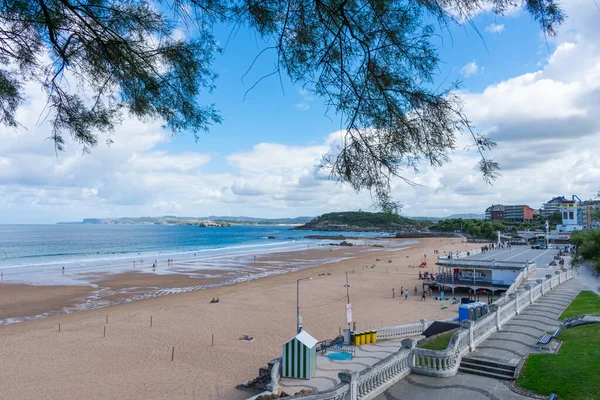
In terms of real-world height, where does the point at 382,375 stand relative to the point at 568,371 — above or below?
below

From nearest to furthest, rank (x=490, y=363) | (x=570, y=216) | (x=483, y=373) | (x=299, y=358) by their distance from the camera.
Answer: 1. (x=483, y=373)
2. (x=490, y=363)
3. (x=299, y=358)
4. (x=570, y=216)

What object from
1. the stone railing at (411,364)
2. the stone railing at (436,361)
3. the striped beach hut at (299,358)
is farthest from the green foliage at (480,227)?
the striped beach hut at (299,358)

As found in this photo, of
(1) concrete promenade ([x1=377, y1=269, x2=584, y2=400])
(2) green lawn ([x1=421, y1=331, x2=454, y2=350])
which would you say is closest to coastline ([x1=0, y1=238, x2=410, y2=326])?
(2) green lawn ([x1=421, y1=331, x2=454, y2=350])

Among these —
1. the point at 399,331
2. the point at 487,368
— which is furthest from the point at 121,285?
the point at 487,368

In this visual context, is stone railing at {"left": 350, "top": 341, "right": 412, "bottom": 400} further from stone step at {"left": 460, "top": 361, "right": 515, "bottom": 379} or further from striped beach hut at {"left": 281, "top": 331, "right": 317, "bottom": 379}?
striped beach hut at {"left": 281, "top": 331, "right": 317, "bottom": 379}

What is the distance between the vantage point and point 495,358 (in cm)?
1209

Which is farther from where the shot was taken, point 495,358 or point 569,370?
point 495,358

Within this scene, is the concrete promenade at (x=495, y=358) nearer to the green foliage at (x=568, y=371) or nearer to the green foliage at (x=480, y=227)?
the green foliage at (x=568, y=371)

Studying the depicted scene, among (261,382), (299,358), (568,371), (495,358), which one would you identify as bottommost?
(261,382)

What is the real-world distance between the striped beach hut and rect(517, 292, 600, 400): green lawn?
5.82 meters

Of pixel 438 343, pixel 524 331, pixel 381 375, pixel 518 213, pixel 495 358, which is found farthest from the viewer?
pixel 518 213

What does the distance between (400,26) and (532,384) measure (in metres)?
9.79

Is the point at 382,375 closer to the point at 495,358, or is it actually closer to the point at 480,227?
the point at 495,358

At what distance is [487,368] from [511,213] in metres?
188
